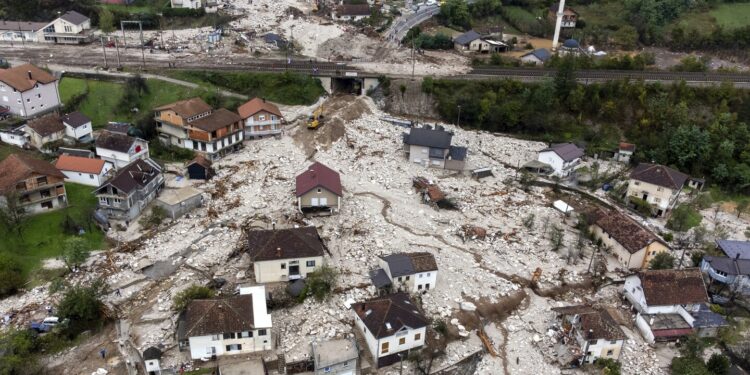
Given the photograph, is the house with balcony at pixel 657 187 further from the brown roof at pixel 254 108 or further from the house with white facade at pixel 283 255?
the brown roof at pixel 254 108

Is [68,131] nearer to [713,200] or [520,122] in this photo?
[520,122]

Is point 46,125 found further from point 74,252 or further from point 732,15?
point 732,15

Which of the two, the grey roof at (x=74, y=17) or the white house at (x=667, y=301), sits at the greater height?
the grey roof at (x=74, y=17)

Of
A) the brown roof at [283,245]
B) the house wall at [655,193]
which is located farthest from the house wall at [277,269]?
the house wall at [655,193]

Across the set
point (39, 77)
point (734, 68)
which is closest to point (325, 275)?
point (39, 77)

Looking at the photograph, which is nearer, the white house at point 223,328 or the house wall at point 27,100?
the white house at point 223,328

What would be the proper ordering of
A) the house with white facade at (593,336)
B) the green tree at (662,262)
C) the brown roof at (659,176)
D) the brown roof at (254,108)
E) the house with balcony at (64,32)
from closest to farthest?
the house with white facade at (593,336) < the green tree at (662,262) < the brown roof at (659,176) < the brown roof at (254,108) < the house with balcony at (64,32)

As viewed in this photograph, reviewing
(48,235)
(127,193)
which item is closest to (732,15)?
(127,193)

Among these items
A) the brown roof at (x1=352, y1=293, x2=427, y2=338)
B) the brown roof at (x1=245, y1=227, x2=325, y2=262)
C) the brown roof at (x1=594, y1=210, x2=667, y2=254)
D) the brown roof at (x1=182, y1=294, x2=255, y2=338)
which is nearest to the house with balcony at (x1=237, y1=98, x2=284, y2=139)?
the brown roof at (x1=245, y1=227, x2=325, y2=262)
